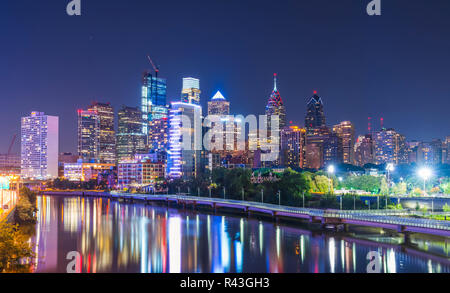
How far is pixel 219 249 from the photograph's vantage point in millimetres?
45906

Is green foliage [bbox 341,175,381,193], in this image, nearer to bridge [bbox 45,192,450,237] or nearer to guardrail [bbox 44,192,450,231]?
bridge [bbox 45,192,450,237]

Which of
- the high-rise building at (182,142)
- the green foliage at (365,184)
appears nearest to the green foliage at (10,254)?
the green foliage at (365,184)

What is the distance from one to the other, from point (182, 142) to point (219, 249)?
142m

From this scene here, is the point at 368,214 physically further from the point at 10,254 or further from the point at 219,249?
the point at 10,254

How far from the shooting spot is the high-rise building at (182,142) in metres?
183

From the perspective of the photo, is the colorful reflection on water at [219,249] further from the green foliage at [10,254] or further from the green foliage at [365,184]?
the green foliage at [365,184]

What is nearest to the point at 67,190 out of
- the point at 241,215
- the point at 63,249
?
the point at 241,215

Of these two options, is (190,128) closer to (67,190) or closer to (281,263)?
(67,190)

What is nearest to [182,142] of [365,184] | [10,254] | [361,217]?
[365,184]

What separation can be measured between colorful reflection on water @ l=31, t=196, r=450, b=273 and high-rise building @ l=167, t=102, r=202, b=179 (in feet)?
384

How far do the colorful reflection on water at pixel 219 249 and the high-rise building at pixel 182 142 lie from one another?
117 metres

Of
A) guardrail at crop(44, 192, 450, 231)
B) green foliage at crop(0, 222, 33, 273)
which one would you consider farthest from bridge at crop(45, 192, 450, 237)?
green foliage at crop(0, 222, 33, 273)
